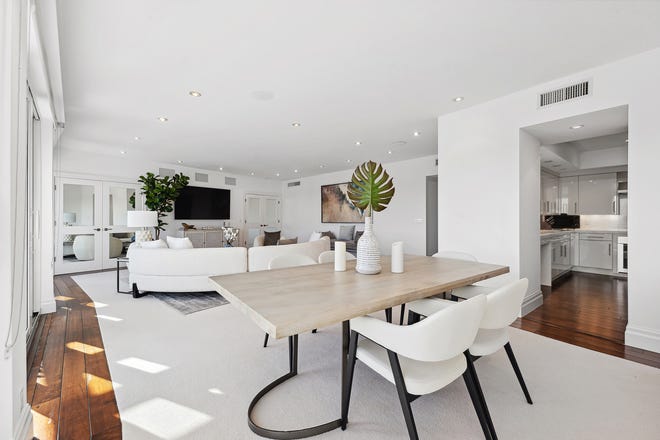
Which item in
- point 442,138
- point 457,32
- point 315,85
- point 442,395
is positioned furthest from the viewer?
point 442,138

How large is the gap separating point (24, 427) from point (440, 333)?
6.23 ft

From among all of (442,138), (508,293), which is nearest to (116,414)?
(508,293)

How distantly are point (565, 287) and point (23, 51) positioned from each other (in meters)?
6.21

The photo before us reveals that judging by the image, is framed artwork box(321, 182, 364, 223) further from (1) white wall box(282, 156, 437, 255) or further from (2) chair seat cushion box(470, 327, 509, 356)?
(2) chair seat cushion box(470, 327, 509, 356)

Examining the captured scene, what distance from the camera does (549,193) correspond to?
585cm

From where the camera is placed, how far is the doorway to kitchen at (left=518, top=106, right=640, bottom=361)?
284 centimetres

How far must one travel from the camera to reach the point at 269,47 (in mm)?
2332

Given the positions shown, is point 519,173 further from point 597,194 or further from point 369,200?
point 597,194

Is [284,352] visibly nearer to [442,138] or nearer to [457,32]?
[457,32]

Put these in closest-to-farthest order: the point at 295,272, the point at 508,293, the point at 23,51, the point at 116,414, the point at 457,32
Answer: the point at 23,51
the point at 508,293
the point at 116,414
the point at 295,272
the point at 457,32

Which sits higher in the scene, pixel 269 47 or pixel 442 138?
pixel 269 47

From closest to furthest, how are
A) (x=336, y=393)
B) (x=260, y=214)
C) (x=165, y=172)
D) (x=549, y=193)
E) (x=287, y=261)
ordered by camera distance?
1. (x=336, y=393)
2. (x=287, y=261)
3. (x=549, y=193)
4. (x=165, y=172)
5. (x=260, y=214)

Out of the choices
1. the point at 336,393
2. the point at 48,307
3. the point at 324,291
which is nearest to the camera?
the point at 324,291

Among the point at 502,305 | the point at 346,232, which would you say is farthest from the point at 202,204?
the point at 502,305
